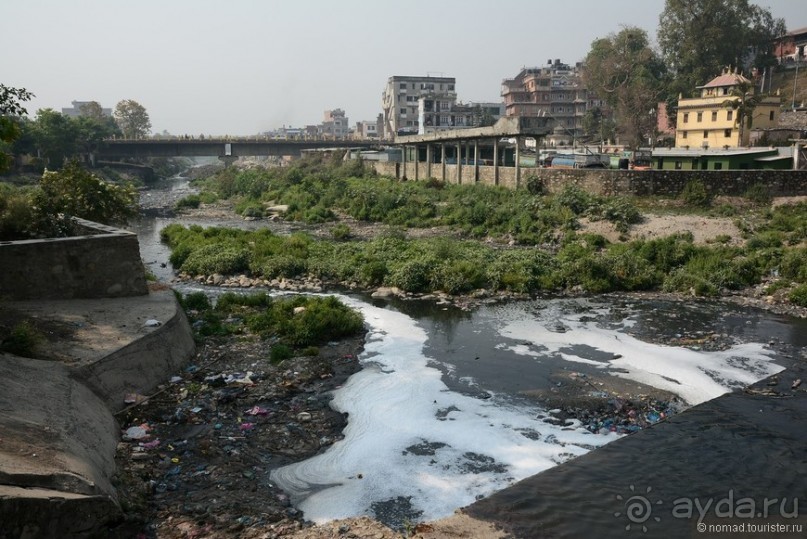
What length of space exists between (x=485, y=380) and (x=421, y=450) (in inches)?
129

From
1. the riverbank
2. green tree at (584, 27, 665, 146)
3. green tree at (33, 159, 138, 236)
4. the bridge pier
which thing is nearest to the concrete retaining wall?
green tree at (33, 159, 138, 236)

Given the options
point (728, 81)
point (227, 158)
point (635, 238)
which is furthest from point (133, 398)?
point (227, 158)

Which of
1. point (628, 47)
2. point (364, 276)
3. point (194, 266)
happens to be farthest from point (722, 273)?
point (628, 47)

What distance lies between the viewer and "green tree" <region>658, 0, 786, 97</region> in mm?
50250

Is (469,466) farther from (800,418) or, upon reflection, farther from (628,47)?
(628,47)

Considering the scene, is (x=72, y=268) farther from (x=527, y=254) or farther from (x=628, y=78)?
(x=628, y=78)

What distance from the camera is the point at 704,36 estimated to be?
5066 centimetres

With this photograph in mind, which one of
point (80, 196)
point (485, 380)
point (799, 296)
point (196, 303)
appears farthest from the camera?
point (80, 196)

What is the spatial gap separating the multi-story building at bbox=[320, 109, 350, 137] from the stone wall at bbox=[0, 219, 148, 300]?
150954mm

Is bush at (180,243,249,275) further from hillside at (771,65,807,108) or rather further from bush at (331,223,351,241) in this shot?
hillside at (771,65,807,108)

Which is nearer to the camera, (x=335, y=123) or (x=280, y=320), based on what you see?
(x=280, y=320)

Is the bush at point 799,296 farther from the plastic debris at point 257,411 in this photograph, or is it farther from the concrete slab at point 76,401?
the concrete slab at point 76,401

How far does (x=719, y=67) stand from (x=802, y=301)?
4048 centimetres

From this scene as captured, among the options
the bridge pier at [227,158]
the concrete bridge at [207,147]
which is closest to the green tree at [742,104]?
the concrete bridge at [207,147]
